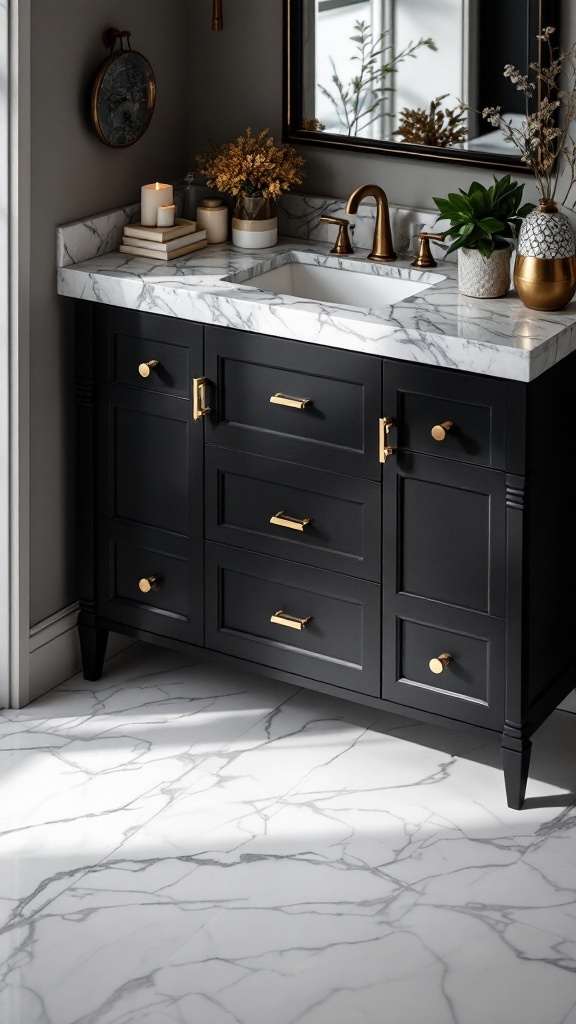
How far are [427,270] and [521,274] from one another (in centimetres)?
37

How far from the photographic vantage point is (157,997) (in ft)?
8.12

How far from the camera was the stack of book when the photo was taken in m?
3.36

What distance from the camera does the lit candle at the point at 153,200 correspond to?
341cm

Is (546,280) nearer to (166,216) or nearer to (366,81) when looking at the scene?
(366,81)

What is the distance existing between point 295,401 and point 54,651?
0.97 meters

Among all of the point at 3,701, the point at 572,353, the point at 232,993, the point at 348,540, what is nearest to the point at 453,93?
the point at 572,353

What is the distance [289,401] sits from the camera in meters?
3.05

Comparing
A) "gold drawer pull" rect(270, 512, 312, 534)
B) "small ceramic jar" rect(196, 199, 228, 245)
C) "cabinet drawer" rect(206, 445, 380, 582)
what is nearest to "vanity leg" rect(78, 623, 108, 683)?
"cabinet drawer" rect(206, 445, 380, 582)

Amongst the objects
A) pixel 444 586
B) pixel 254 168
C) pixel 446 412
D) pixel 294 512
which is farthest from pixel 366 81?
pixel 444 586

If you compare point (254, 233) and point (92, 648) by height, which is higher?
point (254, 233)

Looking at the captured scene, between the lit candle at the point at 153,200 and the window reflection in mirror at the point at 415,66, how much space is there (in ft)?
1.31

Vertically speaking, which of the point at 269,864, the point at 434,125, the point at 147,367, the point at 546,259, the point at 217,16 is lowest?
the point at 269,864

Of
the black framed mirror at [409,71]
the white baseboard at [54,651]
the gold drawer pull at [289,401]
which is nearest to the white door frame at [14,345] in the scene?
the white baseboard at [54,651]

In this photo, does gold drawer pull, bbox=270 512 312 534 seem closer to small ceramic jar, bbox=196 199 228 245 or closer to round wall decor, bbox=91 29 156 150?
small ceramic jar, bbox=196 199 228 245
